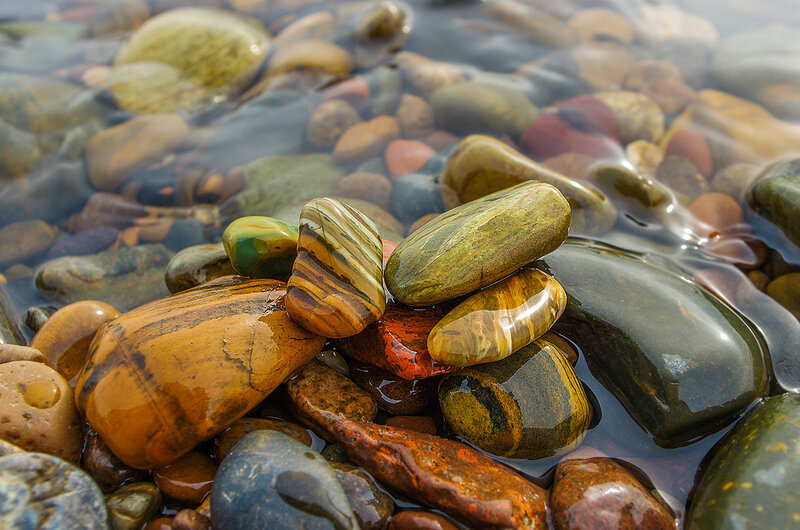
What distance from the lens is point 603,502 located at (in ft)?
6.45

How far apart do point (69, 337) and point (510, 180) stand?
2584mm

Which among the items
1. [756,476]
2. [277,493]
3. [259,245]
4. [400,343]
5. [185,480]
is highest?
[259,245]

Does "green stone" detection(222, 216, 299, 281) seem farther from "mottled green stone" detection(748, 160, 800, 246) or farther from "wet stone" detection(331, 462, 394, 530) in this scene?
"mottled green stone" detection(748, 160, 800, 246)

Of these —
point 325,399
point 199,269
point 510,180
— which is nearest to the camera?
point 325,399

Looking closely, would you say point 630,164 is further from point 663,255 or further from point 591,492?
point 591,492

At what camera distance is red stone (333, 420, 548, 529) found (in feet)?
6.33

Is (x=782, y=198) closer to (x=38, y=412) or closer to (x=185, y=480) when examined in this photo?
(x=185, y=480)

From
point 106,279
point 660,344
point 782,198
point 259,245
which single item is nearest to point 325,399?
point 259,245

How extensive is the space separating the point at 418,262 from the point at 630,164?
2431mm

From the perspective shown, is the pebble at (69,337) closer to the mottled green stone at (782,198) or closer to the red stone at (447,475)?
the red stone at (447,475)

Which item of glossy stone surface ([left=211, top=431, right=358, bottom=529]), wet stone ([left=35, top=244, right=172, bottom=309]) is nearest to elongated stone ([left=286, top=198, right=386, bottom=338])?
glossy stone surface ([left=211, top=431, right=358, bottom=529])

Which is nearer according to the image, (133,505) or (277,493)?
(277,493)

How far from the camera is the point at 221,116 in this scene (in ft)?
15.6

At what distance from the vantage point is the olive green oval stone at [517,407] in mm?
2209
